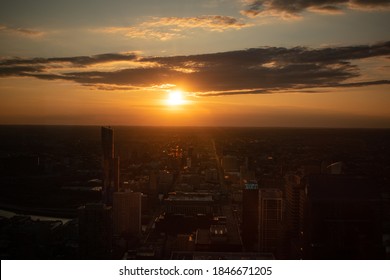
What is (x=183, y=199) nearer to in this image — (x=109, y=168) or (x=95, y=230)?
(x=109, y=168)

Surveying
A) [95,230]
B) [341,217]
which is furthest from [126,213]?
[341,217]

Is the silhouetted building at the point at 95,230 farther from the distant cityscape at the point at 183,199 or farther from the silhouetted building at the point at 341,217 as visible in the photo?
the silhouetted building at the point at 341,217

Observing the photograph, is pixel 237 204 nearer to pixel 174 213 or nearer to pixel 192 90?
pixel 174 213

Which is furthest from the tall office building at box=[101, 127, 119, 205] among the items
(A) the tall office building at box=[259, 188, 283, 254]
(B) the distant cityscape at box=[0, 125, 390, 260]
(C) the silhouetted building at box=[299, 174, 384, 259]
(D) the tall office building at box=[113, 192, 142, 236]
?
(C) the silhouetted building at box=[299, 174, 384, 259]

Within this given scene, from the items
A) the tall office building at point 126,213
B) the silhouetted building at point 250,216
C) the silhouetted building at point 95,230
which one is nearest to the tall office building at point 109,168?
the tall office building at point 126,213

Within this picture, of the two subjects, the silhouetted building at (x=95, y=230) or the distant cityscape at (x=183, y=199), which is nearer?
the distant cityscape at (x=183, y=199)
